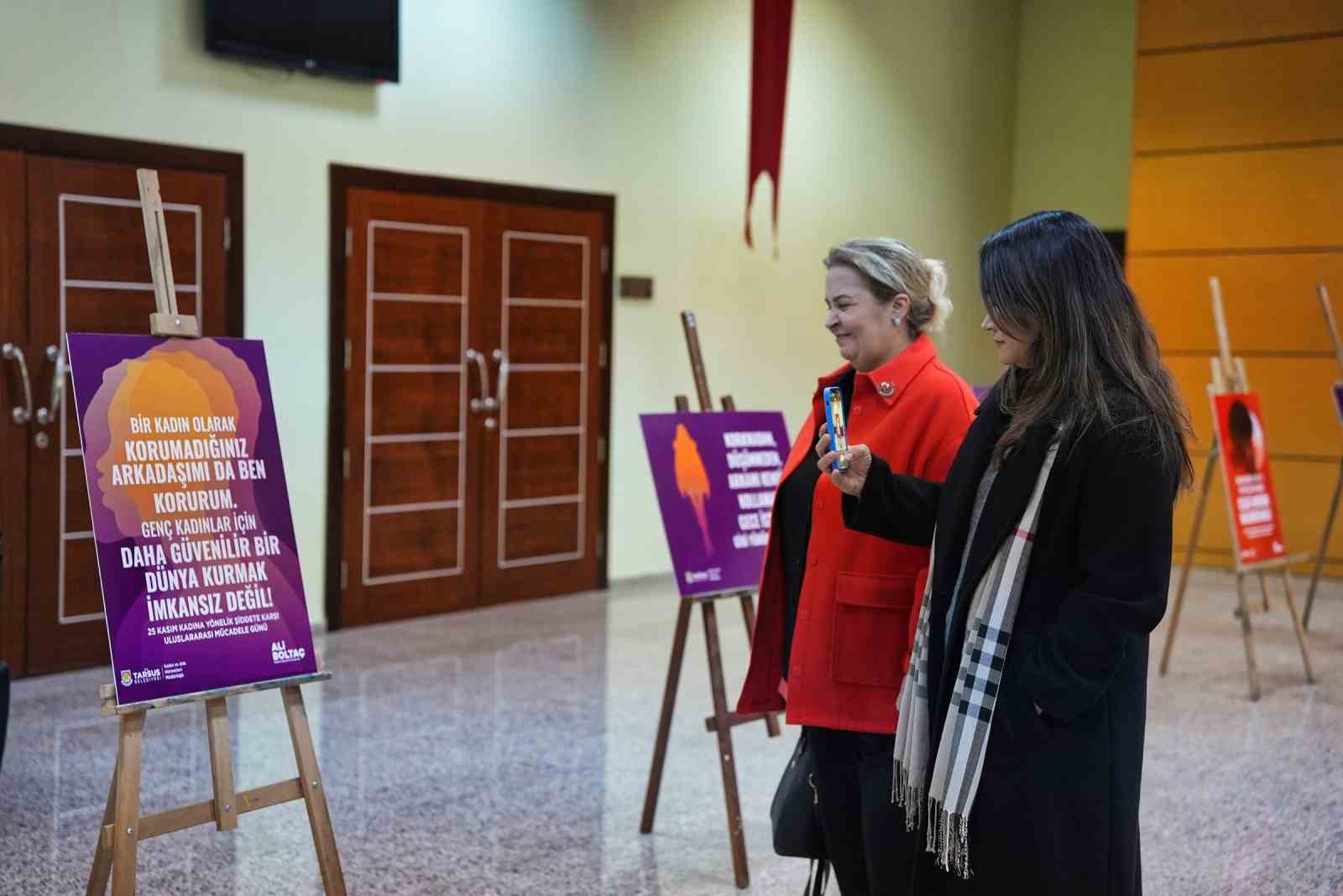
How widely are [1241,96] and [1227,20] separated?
1.60ft

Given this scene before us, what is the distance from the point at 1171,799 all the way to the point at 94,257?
14.5 feet

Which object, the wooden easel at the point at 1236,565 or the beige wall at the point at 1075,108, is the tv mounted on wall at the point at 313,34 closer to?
the wooden easel at the point at 1236,565

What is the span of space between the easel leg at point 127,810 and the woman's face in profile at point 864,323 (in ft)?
4.99

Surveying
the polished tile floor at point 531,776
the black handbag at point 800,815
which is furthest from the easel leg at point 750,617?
the black handbag at point 800,815

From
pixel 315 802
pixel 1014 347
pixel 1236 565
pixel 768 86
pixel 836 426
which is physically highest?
pixel 768 86

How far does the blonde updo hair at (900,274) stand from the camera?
269 cm

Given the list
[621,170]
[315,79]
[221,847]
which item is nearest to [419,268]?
[315,79]

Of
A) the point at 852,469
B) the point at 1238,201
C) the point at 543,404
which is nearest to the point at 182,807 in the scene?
the point at 852,469

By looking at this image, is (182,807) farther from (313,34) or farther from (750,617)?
(313,34)

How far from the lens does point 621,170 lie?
788 cm

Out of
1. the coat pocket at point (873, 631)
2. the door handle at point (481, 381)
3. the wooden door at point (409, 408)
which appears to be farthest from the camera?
the door handle at point (481, 381)

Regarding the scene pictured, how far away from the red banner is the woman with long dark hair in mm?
6623

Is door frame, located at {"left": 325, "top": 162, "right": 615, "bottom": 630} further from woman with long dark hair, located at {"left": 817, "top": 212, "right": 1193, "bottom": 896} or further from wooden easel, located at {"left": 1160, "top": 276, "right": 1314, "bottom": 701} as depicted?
woman with long dark hair, located at {"left": 817, "top": 212, "right": 1193, "bottom": 896}

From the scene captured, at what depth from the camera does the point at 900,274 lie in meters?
2.70
